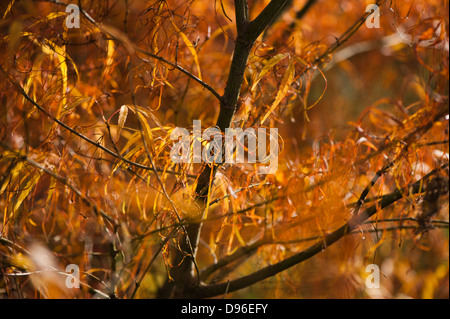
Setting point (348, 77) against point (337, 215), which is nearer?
point (337, 215)

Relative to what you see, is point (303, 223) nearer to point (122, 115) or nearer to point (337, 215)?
point (337, 215)

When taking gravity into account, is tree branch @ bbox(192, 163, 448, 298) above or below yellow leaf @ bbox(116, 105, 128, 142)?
below

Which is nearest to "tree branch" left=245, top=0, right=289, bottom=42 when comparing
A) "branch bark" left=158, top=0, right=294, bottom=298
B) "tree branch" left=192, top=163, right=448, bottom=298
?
"branch bark" left=158, top=0, right=294, bottom=298

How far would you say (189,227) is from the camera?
0.75 m

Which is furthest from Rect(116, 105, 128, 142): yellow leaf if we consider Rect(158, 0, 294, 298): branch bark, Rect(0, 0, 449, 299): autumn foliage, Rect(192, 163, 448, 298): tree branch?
Rect(192, 163, 448, 298): tree branch

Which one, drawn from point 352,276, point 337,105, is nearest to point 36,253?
point 352,276

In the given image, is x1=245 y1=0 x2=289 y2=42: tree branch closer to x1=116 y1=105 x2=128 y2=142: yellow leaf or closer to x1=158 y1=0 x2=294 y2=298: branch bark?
x1=158 y1=0 x2=294 y2=298: branch bark

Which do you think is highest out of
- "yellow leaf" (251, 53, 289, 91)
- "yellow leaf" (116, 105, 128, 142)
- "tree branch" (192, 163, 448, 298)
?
"yellow leaf" (251, 53, 289, 91)

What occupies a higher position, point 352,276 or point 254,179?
point 254,179

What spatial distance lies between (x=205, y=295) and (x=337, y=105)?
1.46 metres

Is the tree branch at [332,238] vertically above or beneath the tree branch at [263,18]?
beneath

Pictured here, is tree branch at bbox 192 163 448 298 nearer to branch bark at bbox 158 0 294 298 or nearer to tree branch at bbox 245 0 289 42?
branch bark at bbox 158 0 294 298

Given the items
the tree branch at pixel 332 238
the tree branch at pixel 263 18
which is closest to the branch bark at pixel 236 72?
the tree branch at pixel 263 18

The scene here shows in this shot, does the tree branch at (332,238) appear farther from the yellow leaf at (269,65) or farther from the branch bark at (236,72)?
the yellow leaf at (269,65)
